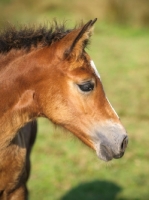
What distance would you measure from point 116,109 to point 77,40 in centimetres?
597

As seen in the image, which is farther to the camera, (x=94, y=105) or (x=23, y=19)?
(x=23, y=19)

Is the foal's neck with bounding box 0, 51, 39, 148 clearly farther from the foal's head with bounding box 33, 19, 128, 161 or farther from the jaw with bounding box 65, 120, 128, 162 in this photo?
the jaw with bounding box 65, 120, 128, 162

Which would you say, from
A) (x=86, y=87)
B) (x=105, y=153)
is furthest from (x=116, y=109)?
(x=86, y=87)

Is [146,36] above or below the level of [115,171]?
below

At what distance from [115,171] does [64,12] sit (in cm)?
1207

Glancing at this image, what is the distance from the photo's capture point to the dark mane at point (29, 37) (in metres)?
4.45

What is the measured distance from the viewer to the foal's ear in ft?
13.8

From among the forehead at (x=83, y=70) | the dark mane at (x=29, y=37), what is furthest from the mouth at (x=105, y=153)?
the dark mane at (x=29, y=37)

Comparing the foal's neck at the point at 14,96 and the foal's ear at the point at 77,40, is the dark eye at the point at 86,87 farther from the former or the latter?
the foal's neck at the point at 14,96

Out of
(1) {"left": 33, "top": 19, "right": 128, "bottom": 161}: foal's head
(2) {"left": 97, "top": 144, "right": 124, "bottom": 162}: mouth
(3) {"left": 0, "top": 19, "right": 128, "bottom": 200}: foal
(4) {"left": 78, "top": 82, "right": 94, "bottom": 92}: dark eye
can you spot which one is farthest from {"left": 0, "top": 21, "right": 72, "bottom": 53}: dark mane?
(2) {"left": 97, "top": 144, "right": 124, "bottom": 162}: mouth

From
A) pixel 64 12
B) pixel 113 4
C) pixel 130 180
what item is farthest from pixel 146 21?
pixel 130 180

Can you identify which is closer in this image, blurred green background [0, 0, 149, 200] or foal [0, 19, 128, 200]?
foal [0, 19, 128, 200]

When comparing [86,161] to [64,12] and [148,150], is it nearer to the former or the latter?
[148,150]

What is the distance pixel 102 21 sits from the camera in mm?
18500
